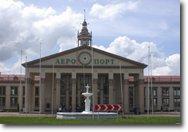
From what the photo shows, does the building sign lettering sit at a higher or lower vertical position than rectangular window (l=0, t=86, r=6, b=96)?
higher

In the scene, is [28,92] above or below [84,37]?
below

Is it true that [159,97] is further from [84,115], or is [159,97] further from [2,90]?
[84,115]

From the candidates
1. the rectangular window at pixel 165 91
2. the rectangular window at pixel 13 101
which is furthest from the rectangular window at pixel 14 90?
the rectangular window at pixel 165 91

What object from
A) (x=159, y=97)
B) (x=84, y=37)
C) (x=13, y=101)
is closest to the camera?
(x=84, y=37)

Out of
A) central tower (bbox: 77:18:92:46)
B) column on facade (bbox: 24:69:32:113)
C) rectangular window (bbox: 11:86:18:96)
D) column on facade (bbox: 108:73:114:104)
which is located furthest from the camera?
rectangular window (bbox: 11:86:18:96)

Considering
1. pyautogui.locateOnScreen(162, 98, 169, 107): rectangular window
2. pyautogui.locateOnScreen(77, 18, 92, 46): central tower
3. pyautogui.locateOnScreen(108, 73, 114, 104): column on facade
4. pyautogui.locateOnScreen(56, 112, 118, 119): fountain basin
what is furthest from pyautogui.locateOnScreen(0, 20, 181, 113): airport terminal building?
pyautogui.locateOnScreen(56, 112, 118, 119): fountain basin

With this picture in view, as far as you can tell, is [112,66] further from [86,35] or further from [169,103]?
[169,103]

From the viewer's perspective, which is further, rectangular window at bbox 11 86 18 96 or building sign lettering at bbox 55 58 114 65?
rectangular window at bbox 11 86 18 96

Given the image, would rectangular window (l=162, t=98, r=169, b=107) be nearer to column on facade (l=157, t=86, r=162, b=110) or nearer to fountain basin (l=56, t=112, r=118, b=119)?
column on facade (l=157, t=86, r=162, b=110)

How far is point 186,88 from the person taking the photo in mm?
14703

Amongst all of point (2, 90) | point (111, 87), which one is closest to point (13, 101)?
point (2, 90)

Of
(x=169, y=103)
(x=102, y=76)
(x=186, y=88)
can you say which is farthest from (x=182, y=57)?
(x=169, y=103)

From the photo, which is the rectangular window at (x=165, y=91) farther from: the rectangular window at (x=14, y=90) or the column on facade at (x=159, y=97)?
the rectangular window at (x=14, y=90)

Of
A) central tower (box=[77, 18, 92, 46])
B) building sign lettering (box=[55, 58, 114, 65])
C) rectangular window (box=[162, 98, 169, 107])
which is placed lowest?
rectangular window (box=[162, 98, 169, 107])
